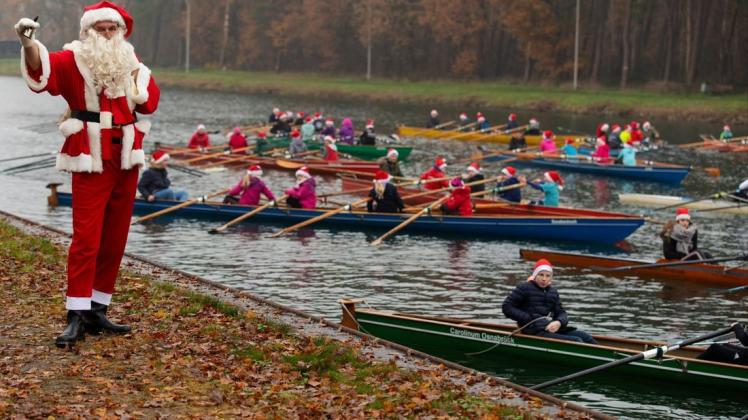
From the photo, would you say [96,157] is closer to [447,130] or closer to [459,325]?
[459,325]

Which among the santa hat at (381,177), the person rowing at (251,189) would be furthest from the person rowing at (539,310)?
the person rowing at (251,189)

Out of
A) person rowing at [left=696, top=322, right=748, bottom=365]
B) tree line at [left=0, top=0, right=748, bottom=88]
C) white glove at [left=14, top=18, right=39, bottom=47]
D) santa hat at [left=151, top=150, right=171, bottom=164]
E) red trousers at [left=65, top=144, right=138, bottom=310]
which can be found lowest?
person rowing at [left=696, top=322, right=748, bottom=365]

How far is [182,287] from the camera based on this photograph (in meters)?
14.7

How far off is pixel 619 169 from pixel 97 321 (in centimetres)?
3212

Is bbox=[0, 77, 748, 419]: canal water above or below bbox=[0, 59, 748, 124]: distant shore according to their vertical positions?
below

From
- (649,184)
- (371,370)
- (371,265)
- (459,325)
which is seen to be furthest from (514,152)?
(371,370)

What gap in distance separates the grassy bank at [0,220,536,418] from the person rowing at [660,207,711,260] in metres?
12.1

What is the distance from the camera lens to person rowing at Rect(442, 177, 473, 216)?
91.9ft

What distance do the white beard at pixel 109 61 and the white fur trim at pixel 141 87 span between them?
0.09 metres

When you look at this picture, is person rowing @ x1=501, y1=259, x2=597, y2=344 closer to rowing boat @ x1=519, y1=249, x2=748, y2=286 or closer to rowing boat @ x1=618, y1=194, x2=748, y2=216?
rowing boat @ x1=519, y1=249, x2=748, y2=286

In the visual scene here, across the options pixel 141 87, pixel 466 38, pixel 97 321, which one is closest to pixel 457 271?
pixel 97 321

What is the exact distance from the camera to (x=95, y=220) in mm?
10477

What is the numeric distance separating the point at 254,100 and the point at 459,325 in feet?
258

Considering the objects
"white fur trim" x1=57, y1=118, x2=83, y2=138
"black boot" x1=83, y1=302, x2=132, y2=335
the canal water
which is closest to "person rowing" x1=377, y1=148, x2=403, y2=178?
the canal water
